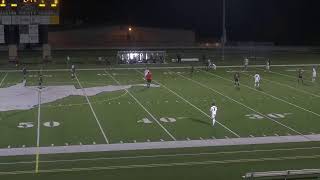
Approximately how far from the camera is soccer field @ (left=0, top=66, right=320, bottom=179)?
47.0 ft

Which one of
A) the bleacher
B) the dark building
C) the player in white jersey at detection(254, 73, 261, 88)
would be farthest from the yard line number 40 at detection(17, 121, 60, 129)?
the dark building

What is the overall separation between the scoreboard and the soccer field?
382 inches

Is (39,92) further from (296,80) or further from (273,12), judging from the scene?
(273,12)

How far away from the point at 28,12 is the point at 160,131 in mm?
24900

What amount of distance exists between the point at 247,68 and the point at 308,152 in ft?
87.7

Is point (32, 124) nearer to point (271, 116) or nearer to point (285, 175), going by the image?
point (271, 116)

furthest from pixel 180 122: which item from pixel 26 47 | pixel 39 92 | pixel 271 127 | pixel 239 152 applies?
pixel 26 47

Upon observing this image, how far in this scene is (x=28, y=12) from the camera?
1603 inches

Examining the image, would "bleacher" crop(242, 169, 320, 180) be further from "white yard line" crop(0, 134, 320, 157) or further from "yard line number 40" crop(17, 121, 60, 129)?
"yard line number 40" crop(17, 121, 60, 129)

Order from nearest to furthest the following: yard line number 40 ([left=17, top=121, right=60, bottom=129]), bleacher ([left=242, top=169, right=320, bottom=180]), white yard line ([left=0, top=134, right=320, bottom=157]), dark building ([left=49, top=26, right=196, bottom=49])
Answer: bleacher ([left=242, top=169, right=320, bottom=180]) < white yard line ([left=0, top=134, right=320, bottom=157]) < yard line number 40 ([left=17, top=121, right=60, bottom=129]) < dark building ([left=49, top=26, right=196, bottom=49])

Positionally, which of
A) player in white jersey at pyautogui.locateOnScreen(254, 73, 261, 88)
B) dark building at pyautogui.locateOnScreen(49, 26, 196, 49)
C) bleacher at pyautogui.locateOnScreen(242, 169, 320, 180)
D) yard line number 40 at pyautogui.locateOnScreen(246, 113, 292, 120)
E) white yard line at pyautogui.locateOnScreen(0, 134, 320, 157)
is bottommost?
white yard line at pyautogui.locateOnScreen(0, 134, 320, 157)

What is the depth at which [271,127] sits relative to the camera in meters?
19.9

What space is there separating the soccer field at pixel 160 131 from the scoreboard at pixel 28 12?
971cm

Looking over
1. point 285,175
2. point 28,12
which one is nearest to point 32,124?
point 285,175
